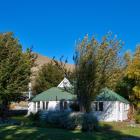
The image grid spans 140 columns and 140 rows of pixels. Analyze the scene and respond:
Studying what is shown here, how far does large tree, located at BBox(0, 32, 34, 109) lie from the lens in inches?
2131

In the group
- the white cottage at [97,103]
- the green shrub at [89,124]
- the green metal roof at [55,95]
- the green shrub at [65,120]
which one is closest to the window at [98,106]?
the white cottage at [97,103]

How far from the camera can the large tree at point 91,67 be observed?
40062 millimetres

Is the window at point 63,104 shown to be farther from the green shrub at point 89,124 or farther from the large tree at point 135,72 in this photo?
the green shrub at point 89,124

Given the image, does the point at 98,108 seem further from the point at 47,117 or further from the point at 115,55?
the point at 47,117

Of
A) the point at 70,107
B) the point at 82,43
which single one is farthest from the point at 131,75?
the point at 82,43

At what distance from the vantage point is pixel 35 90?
264 ft

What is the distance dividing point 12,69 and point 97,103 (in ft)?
37.9

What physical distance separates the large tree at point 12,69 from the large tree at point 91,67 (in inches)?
494

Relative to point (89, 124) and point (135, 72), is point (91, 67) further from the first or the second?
point (135, 72)

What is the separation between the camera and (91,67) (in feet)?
132

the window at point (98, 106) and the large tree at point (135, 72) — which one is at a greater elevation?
the large tree at point (135, 72)

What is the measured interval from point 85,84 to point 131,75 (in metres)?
17.4

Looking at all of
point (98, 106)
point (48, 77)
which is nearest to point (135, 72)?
point (98, 106)

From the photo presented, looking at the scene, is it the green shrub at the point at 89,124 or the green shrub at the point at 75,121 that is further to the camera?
the green shrub at the point at 75,121
